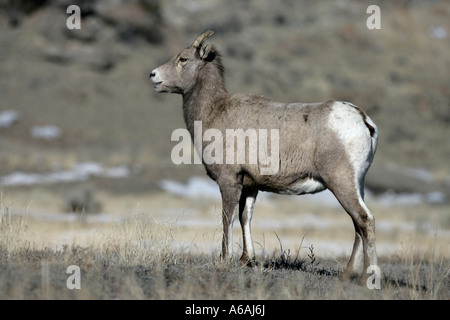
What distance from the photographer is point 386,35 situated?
66562mm

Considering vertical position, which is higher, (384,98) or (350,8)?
(350,8)

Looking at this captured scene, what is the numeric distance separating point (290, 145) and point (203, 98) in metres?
1.95

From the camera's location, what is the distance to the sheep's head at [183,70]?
9883 mm

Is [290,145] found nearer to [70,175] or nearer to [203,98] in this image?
[203,98]

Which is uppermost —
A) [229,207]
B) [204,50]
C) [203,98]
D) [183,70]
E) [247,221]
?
[204,50]

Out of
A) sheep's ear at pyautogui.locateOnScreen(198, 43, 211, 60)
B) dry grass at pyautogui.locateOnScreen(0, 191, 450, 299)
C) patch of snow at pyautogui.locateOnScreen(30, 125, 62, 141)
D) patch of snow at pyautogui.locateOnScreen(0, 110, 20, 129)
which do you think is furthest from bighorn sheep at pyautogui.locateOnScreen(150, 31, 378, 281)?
patch of snow at pyautogui.locateOnScreen(0, 110, 20, 129)

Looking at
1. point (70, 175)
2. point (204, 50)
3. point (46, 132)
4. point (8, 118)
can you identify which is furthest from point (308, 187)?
point (8, 118)

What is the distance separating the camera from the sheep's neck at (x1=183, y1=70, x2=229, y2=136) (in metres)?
9.60

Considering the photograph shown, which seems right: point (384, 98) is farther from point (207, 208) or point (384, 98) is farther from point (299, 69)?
point (207, 208)

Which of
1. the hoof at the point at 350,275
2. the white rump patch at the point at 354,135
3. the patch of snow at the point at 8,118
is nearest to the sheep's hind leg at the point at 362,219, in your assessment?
the hoof at the point at 350,275

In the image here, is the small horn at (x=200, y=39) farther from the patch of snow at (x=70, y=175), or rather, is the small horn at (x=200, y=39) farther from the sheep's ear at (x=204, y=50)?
the patch of snow at (x=70, y=175)

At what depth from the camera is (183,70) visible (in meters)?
9.93

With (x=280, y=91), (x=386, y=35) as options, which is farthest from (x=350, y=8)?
(x=280, y=91)
